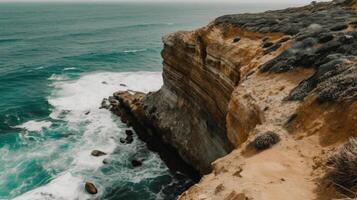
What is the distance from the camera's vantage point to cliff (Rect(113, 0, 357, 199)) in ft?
40.8

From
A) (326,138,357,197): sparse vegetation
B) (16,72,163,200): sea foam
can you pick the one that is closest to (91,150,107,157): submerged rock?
(16,72,163,200): sea foam

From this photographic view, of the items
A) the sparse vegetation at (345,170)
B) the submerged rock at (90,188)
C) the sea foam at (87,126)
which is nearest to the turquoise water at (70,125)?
the sea foam at (87,126)

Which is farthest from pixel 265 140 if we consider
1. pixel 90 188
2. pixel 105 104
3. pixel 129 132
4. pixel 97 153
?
pixel 105 104

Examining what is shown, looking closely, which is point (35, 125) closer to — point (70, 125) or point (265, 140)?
point (70, 125)

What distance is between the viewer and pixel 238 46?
30.6 meters

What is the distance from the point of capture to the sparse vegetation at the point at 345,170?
34.4 ft

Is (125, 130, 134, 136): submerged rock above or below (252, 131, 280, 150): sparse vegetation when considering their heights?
below

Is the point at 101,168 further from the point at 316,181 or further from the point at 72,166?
the point at 316,181

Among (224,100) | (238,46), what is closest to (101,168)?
(224,100)

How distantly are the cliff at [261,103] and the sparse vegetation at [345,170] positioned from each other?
0.39ft

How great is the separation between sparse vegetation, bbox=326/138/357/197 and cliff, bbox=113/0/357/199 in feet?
0.39

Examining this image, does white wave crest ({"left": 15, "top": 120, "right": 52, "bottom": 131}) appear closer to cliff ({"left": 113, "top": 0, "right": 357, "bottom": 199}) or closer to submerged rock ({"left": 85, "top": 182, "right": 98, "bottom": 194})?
cliff ({"left": 113, "top": 0, "right": 357, "bottom": 199})

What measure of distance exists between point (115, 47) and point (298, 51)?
85.9m

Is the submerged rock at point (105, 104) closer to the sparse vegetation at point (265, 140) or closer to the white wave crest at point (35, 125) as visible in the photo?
the white wave crest at point (35, 125)
